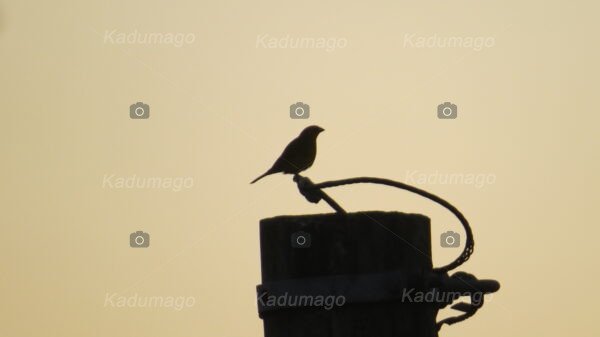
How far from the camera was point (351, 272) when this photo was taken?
396 cm

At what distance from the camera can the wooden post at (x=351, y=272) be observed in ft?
12.9

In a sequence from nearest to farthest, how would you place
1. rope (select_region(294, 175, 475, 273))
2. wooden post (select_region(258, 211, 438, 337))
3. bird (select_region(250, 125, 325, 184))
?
wooden post (select_region(258, 211, 438, 337))
rope (select_region(294, 175, 475, 273))
bird (select_region(250, 125, 325, 184))

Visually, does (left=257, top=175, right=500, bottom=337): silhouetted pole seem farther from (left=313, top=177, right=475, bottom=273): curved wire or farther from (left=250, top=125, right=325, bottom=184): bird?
(left=250, top=125, right=325, bottom=184): bird

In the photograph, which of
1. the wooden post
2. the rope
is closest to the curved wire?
the rope

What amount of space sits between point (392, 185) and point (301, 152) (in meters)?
2.56

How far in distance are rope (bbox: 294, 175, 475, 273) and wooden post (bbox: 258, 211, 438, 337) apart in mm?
142

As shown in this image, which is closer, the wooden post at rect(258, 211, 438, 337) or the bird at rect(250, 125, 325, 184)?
the wooden post at rect(258, 211, 438, 337)

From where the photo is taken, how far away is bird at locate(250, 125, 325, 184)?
6609mm

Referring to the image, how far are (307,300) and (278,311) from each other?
190 millimetres

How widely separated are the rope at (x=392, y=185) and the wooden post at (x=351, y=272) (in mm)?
142

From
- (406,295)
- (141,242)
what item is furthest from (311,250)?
(141,242)

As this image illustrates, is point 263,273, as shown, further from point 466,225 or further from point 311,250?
point 466,225

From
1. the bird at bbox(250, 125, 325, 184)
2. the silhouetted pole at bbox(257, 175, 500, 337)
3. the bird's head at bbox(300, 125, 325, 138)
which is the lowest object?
the silhouetted pole at bbox(257, 175, 500, 337)

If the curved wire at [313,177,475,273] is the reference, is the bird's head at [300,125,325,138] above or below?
above
